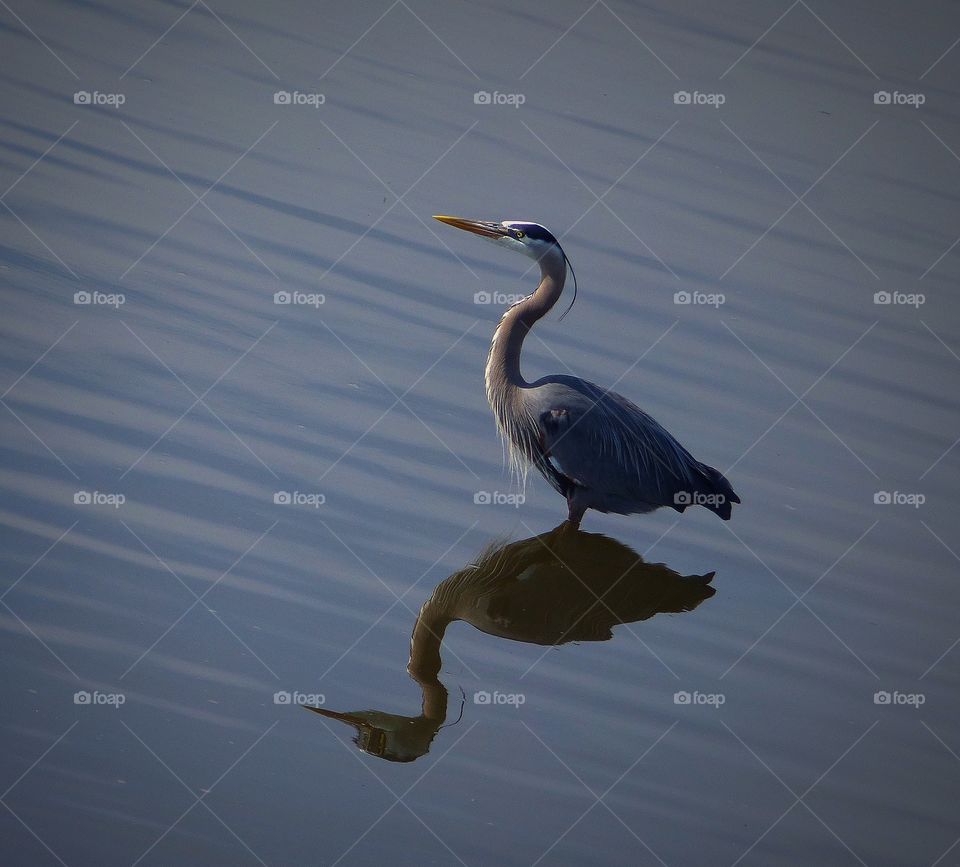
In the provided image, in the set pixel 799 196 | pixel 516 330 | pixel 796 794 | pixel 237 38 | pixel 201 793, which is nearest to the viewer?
pixel 201 793

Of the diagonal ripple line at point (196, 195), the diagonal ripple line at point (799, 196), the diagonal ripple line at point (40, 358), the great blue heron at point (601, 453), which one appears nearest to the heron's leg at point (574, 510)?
the great blue heron at point (601, 453)

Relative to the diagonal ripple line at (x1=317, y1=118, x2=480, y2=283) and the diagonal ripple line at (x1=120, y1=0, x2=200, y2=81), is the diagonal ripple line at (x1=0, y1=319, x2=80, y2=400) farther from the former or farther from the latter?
the diagonal ripple line at (x1=120, y1=0, x2=200, y2=81)

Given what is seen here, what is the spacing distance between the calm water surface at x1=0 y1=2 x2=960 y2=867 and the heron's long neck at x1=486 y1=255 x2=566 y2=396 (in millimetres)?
510

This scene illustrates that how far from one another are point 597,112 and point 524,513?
17.8 feet

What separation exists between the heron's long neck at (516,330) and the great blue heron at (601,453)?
7cm

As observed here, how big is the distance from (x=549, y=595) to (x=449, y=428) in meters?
1.59

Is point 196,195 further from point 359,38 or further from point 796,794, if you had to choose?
point 796,794

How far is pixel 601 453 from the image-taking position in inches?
316

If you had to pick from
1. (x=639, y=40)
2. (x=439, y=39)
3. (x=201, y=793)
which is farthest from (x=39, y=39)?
(x=201, y=793)

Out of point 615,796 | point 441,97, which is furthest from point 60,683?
point 441,97

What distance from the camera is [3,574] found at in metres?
6.97

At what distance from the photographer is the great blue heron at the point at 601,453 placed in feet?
26.4

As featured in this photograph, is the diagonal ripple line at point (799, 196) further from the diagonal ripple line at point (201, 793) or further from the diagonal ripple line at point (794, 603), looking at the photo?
the diagonal ripple line at point (201, 793)

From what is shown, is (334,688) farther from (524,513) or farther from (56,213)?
(56,213)
